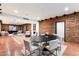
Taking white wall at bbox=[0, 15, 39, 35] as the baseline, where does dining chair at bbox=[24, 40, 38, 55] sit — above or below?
below

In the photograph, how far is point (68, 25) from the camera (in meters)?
3.10

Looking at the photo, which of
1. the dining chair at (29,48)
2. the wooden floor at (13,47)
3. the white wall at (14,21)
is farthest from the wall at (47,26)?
the wooden floor at (13,47)

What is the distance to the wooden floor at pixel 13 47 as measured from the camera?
3.03m

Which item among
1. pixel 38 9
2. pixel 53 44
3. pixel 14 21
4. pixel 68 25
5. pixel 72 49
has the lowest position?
pixel 72 49

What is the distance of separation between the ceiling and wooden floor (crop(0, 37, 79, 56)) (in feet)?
2.50

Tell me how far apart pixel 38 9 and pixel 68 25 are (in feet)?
3.05

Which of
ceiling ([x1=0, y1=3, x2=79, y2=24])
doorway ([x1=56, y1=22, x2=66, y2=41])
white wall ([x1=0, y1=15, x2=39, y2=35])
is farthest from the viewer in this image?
doorway ([x1=56, y1=22, x2=66, y2=41])

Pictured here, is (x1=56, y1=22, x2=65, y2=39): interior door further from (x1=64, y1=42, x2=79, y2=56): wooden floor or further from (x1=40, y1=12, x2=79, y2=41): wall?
(x1=64, y1=42, x2=79, y2=56): wooden floor

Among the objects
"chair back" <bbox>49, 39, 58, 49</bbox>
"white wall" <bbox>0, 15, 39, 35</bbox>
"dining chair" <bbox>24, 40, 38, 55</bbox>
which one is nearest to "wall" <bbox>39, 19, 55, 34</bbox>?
"white wall" <bbox>0, 15, 39, 35</bbox>

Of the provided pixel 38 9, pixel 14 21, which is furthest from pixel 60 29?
pixel 14 21

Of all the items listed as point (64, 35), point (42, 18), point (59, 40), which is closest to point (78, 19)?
point (64, 35)

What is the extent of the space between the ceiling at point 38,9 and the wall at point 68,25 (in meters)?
0.13

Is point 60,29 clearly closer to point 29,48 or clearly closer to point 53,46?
point 53,46

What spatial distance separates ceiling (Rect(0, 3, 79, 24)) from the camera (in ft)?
9.43
